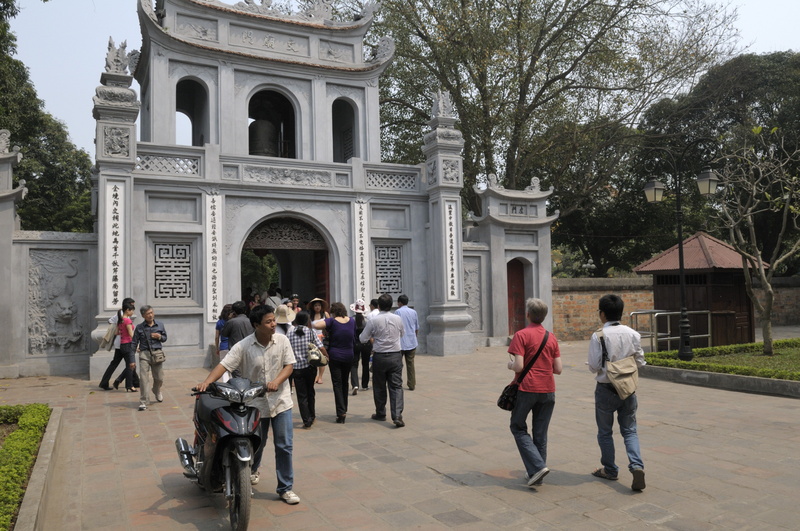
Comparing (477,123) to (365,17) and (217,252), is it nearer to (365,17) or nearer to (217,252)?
(365,17)

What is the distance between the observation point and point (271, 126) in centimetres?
1599

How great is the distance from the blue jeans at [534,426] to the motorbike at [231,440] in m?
1.99

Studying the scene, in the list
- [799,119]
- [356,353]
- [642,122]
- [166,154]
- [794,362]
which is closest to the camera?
[356,353]

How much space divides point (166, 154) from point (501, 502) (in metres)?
10.7

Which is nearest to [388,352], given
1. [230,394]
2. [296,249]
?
[230,394]

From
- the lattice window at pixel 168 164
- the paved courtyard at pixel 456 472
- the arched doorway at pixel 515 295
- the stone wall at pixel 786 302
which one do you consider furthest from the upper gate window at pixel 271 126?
the stone wall at pixel 786 302

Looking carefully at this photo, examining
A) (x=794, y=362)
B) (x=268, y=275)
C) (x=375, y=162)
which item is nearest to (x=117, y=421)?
(x=375, y=162)

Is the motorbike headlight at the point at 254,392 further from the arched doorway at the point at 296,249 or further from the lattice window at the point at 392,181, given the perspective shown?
the lattice window at the point at 392,181

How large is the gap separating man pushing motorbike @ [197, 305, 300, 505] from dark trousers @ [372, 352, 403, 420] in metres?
2.51

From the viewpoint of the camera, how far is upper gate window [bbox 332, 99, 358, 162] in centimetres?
1638

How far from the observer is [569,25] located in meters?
19.1

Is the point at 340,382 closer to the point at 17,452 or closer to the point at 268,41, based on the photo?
the point at 17,452

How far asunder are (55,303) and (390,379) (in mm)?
8079

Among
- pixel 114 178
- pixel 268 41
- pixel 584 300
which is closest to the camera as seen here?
pixel 114 178
